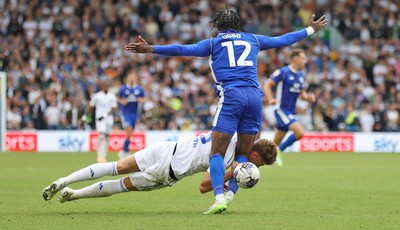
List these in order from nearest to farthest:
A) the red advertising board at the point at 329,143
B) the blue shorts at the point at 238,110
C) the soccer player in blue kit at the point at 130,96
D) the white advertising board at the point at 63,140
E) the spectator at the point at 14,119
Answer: the blue shorts at the point at 238,110, the soccer player in blue kit at the point at 130,96, the white advertising board at the point at 63,140, the red advertising board at the point at 329,143, the spectator at the point at 14,119

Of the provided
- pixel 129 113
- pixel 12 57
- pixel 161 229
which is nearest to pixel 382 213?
pixel 161 229

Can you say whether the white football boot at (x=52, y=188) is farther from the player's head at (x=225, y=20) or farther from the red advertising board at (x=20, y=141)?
the red advertising board at (x=20, y=141)

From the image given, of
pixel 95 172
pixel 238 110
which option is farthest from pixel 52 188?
pixel 238 110

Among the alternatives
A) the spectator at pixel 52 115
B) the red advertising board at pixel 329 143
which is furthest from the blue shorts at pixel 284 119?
the spectator at pixel 52 115

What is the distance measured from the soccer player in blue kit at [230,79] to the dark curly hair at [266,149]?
0.46 ft

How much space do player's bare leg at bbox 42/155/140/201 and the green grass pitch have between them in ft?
0.95

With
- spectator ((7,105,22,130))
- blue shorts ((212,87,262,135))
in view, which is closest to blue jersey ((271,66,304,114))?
blue shorts ((212,87,262,135))

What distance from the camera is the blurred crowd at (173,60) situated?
31.5 m

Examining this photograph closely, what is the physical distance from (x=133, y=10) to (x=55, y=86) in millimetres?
6019

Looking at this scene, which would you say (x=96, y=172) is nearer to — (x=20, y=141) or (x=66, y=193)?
(x=66, y=193)

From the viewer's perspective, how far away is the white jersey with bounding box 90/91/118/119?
74.4 feet

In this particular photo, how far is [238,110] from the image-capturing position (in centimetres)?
1090

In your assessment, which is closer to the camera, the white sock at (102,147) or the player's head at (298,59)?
the player's head at (298,59)

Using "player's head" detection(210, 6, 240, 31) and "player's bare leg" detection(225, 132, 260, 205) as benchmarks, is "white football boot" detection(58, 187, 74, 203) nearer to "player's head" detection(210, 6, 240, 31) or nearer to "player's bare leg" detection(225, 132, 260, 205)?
"player's bare leg" detection(225, 132, 260, 205)
